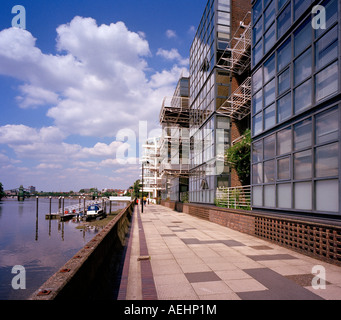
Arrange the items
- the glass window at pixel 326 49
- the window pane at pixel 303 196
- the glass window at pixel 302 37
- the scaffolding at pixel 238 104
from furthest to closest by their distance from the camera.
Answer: the scaffolding at pixel 238 104
the glass window at pixel 302 37
the window pane at pixel 303 196
the glass window at pixel 326 49

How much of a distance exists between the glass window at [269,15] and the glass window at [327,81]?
5048mm

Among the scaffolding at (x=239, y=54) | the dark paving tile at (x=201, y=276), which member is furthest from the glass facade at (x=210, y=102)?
the dark paving tile at (x=201, y=276)

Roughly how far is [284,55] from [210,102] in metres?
11.1

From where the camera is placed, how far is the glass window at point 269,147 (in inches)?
452

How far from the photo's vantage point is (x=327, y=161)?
8.05 meters

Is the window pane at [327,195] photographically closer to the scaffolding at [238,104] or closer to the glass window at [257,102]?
the glass window at [257,102]

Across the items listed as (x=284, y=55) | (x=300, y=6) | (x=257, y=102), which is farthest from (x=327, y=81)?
(x=257, y=102)

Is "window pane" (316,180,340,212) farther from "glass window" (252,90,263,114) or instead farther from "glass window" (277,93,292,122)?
"glass window" (252,90,263,114)

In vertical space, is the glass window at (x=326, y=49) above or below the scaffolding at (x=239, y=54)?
below

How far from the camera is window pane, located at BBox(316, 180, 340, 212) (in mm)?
7610

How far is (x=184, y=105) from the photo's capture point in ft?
113
